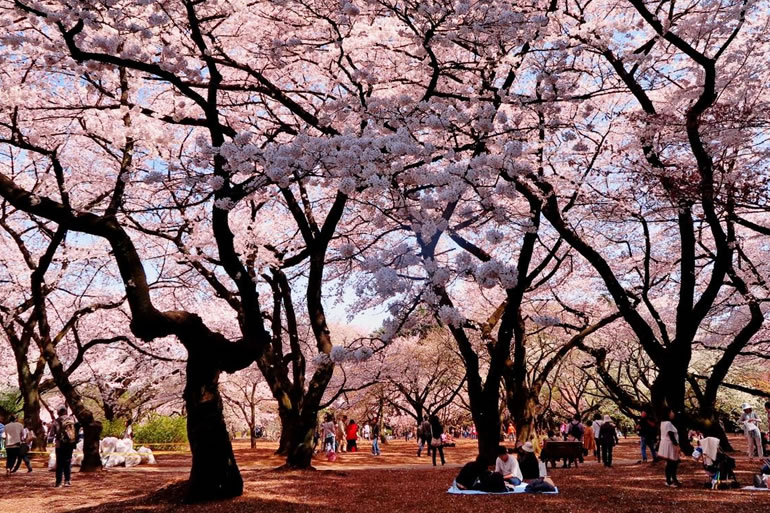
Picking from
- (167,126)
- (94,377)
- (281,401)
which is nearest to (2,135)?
(167,126)

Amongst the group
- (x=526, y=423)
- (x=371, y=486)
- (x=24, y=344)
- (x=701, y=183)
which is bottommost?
(x=371, y=486)

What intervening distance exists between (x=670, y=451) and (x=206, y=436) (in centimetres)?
Result: 744

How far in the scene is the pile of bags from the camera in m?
18.1

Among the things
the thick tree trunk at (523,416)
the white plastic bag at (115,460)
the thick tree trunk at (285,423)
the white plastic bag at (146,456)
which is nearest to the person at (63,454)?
the thick tree trunk at (285,423)

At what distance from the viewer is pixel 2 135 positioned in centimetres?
1417

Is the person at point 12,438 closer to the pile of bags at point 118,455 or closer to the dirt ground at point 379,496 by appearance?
the dirt ground at point 379,496

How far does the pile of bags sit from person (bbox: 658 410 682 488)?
49.9 ft

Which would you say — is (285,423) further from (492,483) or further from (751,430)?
(751,430)

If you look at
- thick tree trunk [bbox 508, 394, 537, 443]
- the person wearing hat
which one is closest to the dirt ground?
thick tree trunk [bbox 508, 394, 537, 443]

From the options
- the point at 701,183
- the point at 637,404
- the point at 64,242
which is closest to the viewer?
the point at 701,183

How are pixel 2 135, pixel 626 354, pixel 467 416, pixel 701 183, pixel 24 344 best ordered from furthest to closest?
1. pixel 467 416
2. pixel 626 354
3. pixel 24 344
4. pixel 2 135
5. pixel 701 183

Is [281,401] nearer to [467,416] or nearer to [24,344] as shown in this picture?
[24,344]

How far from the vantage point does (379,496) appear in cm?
1002

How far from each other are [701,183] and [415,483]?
748 cm
